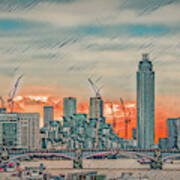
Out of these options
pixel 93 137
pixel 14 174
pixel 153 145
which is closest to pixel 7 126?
pixel 93 137

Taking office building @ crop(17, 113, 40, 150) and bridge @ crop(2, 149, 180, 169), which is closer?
bridge @ crop(2, 149, 180, 169)

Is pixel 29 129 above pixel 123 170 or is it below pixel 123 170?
above

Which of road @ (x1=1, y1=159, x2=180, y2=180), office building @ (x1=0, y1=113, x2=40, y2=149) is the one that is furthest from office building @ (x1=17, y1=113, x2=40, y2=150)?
road @ (x1=1, y1=159, x2=180, y2=180)

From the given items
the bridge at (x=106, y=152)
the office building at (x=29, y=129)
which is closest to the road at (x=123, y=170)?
the bridge at (x=106, y=152)

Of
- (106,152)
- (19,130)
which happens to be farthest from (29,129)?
(106,152)

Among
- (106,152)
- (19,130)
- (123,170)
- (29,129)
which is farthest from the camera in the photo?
(29,129)

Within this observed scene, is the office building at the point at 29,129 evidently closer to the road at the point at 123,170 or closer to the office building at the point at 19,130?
the office building at the point at 19,130

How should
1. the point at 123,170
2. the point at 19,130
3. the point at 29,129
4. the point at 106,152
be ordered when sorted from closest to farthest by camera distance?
1. the point at 123,170
2. the point at 106,152
3. the point at 19,130
4. the point at 29,129

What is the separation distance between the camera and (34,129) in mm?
83062

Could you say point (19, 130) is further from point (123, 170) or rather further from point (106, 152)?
point (123, 170)

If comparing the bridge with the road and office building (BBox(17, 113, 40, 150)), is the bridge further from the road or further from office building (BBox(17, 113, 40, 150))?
office building (BBox(17, 113, 40, 150))

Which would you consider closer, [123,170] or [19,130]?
[123,170]

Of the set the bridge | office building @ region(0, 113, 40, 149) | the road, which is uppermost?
office building @ region(0, 113, 40, 149)

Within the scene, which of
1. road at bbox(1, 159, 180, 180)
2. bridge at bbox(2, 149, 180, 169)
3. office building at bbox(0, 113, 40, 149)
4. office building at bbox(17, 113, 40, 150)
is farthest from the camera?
office building at bbox(17, 113, 40, 150)
